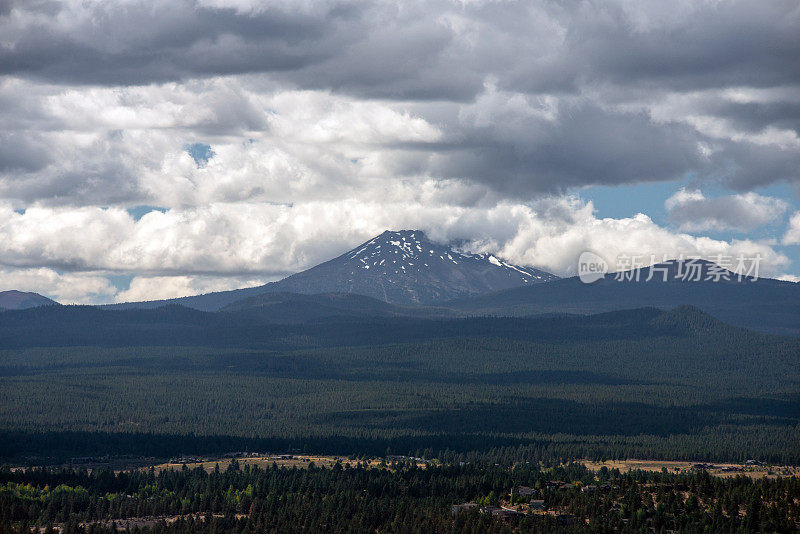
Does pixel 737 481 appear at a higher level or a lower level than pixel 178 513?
higher

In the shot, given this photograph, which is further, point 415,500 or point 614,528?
point 415,500

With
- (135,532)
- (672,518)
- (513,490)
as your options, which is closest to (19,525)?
(135,532)

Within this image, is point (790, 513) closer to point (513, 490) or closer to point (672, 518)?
point (672, 518)

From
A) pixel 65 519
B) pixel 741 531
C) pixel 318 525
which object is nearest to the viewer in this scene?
pixel 741 531

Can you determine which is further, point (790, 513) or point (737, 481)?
point (737, 481)

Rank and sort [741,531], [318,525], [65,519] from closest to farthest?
[741,531] < [318,525] < [65,519]

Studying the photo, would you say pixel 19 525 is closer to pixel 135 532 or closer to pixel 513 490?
pixel 135 532

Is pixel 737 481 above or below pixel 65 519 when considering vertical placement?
above

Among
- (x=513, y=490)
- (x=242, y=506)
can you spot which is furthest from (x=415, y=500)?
(x=242, y=506)
